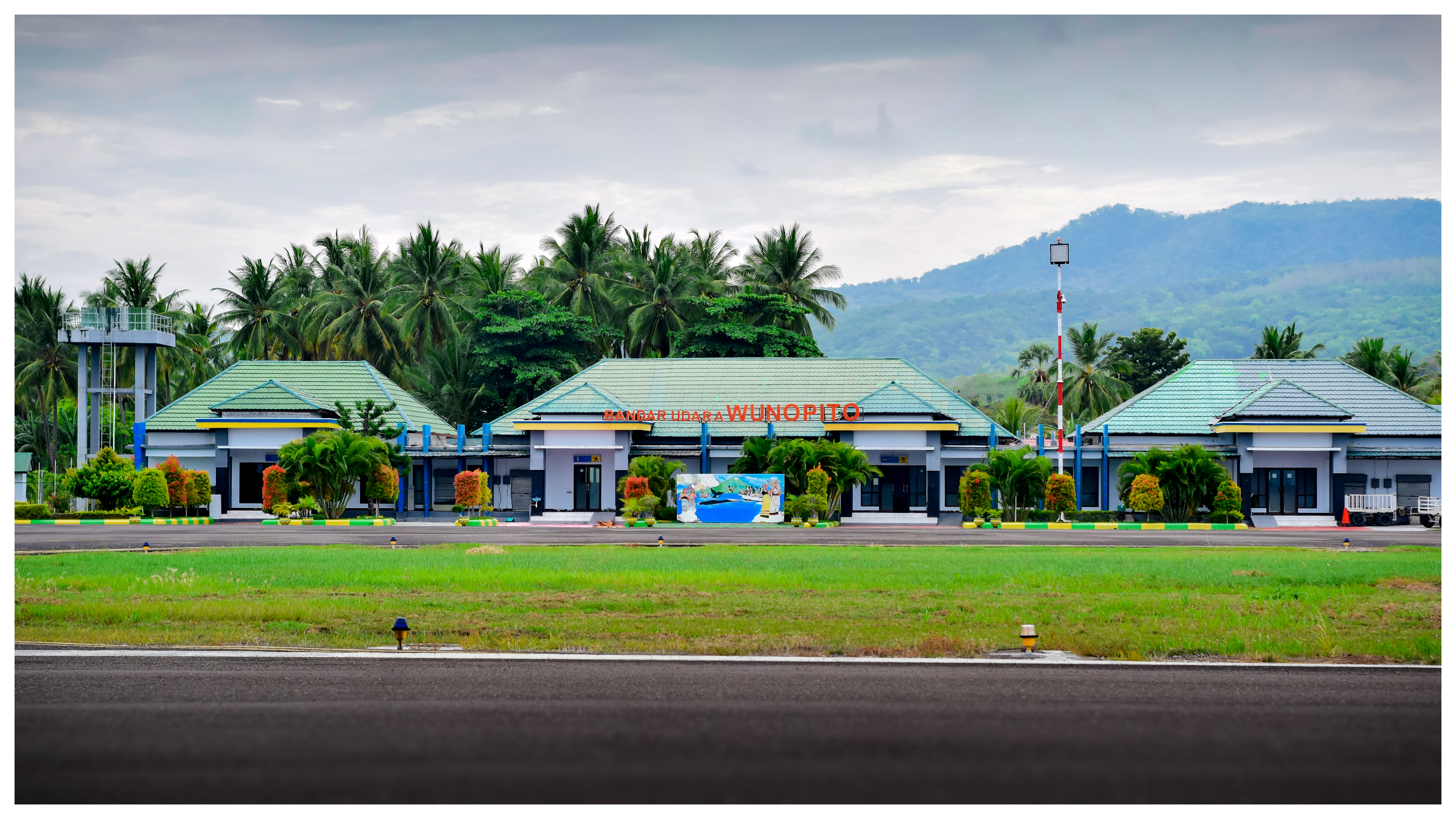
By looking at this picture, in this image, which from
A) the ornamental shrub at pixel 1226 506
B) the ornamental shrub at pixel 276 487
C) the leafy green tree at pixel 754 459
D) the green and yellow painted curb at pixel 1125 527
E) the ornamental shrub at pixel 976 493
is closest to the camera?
the green and yellow painted curb at pixel 1125 527

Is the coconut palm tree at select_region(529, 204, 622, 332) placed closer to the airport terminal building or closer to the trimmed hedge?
the airport terminal building

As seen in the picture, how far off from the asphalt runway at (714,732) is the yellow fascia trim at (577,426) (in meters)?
30.8

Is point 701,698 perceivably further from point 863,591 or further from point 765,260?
point 765,260

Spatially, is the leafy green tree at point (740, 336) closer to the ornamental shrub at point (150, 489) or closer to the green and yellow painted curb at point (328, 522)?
the green and yellow painted curb at point (328, 522)

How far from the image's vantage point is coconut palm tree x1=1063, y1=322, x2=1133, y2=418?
220 feet

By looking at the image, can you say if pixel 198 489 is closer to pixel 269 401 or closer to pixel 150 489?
pixel 150 489

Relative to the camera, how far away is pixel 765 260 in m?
60.4

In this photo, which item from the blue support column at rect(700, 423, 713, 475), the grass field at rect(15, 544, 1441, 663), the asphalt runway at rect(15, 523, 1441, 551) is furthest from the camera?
the blue support column at rect(700, 423, 713, 475)

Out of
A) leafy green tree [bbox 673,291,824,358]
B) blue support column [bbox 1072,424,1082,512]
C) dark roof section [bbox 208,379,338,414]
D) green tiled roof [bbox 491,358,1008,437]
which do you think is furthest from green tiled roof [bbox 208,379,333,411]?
blue support column [bbox 1072,424,1082,512]

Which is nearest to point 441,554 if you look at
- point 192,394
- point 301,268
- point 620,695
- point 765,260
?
point 620,695

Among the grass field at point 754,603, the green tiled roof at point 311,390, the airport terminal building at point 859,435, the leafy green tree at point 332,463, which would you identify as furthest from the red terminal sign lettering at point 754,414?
the grass field at point 754,603

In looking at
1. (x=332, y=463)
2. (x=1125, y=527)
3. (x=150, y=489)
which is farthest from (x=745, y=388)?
(x=150, y=489)

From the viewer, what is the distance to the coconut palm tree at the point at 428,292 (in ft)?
190

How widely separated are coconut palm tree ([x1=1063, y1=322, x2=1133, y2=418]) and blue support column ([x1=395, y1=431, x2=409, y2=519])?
39020 mm
